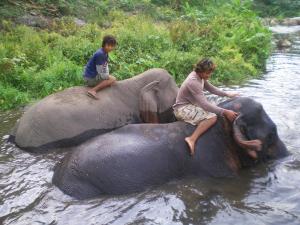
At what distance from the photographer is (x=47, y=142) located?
24.4 feet

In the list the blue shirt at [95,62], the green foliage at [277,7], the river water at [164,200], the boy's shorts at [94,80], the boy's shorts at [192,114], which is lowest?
the green foliage at [277,7]

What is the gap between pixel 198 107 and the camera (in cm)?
691

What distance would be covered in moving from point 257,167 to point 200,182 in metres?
1.05

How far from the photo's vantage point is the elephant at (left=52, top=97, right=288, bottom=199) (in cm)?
595

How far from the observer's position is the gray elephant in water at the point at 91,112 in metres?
7.48

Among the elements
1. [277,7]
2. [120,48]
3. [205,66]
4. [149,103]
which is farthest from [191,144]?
[277,7]

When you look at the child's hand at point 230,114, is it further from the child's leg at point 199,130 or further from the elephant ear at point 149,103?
the elephant ear at point 149,103

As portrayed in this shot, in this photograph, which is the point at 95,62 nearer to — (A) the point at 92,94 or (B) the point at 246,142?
(A) the point at 92,94

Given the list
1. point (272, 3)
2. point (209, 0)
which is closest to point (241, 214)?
point (209, 0)

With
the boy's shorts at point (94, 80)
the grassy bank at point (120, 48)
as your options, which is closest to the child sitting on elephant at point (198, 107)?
the boy's shorts at point (94, 80)

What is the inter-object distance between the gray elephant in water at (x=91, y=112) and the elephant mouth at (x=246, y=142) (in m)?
1.77

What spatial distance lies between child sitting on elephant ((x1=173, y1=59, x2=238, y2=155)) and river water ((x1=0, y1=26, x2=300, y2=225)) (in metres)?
0.75

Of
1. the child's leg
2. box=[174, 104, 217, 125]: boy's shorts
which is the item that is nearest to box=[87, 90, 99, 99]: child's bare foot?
box=[174, 104, 217, 125]: boy's shorts

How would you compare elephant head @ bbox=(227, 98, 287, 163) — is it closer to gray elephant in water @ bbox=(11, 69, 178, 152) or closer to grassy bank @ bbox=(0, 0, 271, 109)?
gray elephant in water @ bbox=(11, 69, 178, 152)
